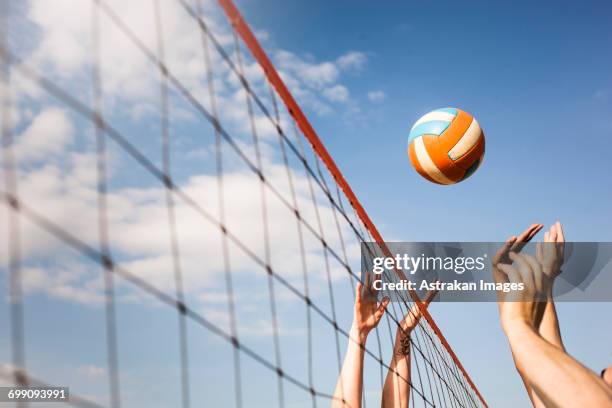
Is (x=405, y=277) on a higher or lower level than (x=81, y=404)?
higher

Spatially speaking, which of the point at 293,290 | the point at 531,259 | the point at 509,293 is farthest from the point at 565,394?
the point at 293,290

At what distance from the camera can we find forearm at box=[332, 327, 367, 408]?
8.59 feet

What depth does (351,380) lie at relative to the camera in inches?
106

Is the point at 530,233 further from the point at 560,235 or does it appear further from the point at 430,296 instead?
the point at 430,296

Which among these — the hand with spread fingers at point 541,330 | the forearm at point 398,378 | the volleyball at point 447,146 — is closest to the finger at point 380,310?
the forearm at point 398,378

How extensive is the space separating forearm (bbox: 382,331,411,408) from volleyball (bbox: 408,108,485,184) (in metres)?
1.51

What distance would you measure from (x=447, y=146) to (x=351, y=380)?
2364mm

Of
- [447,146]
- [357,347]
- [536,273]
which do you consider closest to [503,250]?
[536,273]

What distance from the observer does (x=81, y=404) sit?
1513 millimetres

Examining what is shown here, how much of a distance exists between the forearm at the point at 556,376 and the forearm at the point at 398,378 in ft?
5.45

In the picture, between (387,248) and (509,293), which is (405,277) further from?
(509,293)

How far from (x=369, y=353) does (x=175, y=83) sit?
178 cm

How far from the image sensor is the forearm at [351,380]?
262 cm

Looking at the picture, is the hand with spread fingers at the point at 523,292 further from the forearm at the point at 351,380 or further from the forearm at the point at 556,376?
the forearm at the point at 351,380
